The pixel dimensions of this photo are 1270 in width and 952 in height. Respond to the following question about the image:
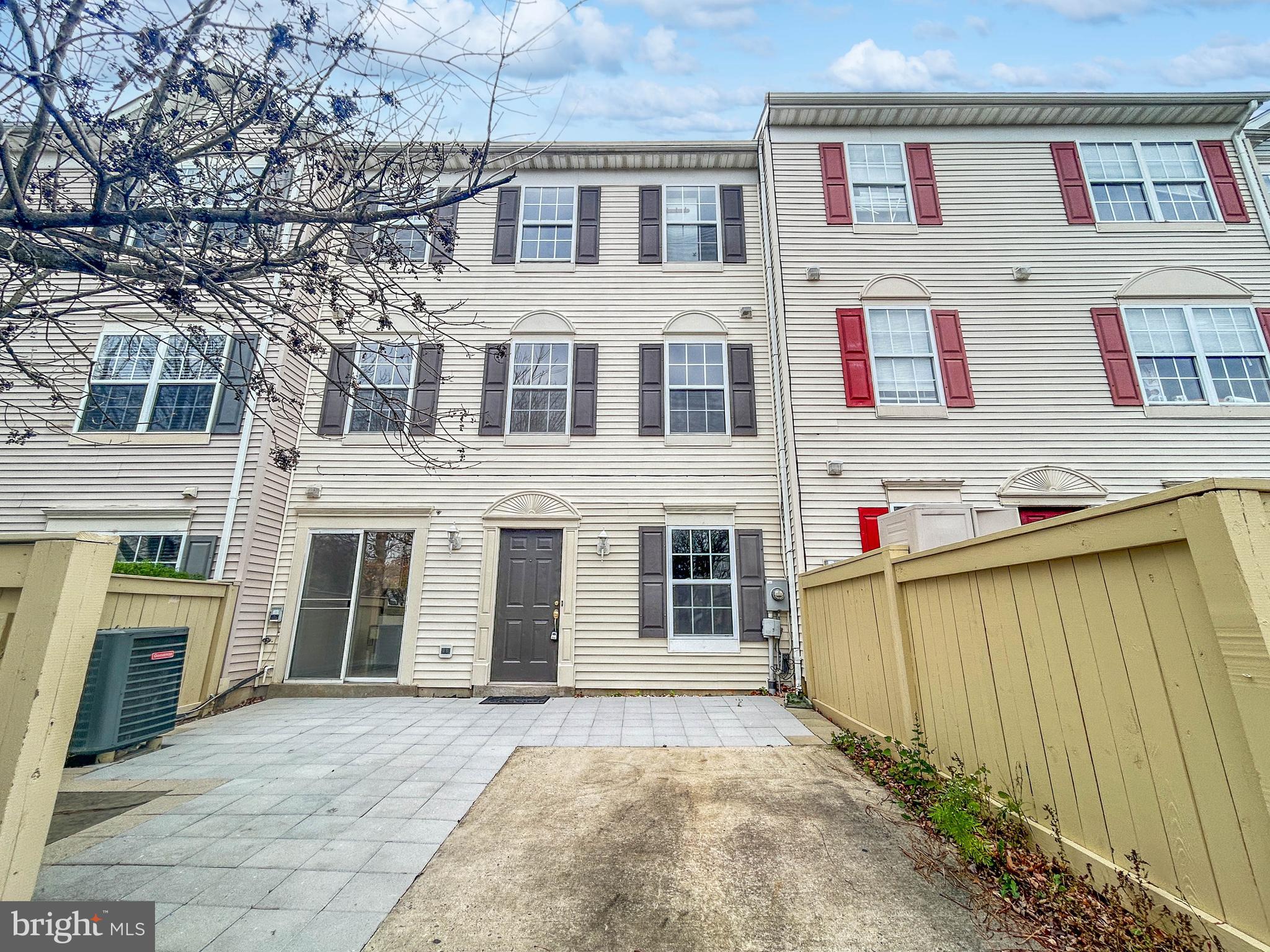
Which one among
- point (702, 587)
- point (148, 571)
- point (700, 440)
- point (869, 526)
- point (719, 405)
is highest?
point (719, 405)

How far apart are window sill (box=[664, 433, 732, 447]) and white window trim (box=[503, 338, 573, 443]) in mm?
1567

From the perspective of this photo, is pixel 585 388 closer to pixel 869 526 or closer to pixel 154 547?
pixel 869 526

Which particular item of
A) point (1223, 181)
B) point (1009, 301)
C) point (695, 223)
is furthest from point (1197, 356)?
point (695, 223)

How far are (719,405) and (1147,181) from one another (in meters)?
7.52

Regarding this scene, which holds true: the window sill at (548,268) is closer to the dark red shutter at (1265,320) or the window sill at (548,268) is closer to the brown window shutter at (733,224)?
the brown window shutter at (733,224)

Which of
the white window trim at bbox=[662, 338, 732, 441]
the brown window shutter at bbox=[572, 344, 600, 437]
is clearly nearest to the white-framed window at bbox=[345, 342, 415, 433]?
the brown window shutter at bbox=[572, 344, 600, 437]

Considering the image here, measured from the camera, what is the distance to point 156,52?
7.80 feet

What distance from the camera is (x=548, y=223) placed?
8516 millimetres

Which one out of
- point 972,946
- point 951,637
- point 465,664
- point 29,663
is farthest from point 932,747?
point 465,664

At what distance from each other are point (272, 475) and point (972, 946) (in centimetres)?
846

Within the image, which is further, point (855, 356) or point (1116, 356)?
point (855, 356)

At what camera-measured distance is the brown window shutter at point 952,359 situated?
7027mm

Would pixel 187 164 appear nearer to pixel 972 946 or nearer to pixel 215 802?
pixel 215 802

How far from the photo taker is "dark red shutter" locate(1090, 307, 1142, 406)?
6926 mm
